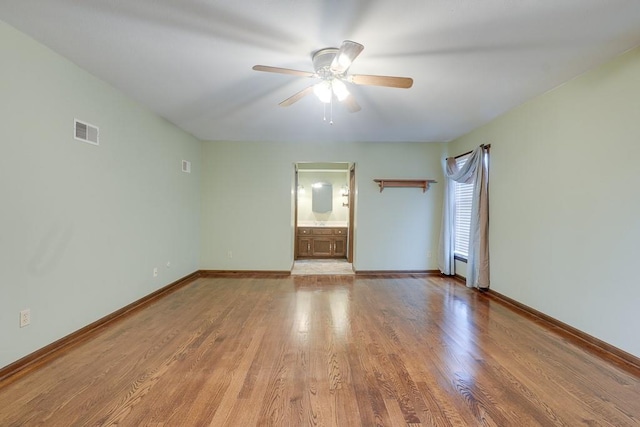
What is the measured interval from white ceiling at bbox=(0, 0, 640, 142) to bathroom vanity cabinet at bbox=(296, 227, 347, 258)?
3975mm

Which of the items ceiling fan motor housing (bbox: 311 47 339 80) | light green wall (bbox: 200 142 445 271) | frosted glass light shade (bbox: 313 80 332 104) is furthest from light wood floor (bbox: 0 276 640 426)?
ceiling fan motor housing (bbox: 311 47 339 80)

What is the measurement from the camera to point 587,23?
74.8 inches

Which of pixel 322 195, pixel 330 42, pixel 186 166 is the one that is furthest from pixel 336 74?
pixel 322 195

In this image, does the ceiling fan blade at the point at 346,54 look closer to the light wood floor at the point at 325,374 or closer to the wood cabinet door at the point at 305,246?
the light wood floor at the point at 325,374

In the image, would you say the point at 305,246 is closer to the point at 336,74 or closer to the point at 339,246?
the point at 339,246

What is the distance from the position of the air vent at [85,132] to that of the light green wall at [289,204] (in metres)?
2.46

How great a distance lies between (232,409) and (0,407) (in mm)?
1356

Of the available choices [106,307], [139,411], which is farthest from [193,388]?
[106,307]

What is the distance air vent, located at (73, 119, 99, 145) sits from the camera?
255cm

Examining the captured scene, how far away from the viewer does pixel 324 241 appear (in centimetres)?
704

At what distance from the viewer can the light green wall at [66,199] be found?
2.02m

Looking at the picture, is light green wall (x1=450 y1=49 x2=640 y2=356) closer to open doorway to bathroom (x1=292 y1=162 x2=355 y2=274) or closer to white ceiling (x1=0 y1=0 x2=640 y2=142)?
white ceiling (x1=0 y1=0 x2=640 y2=142)

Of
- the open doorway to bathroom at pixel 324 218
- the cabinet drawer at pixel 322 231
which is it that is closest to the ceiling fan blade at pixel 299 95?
the open doorway to bathroom at pixel 324 218

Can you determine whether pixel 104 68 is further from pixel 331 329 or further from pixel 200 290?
pixel 331 329
